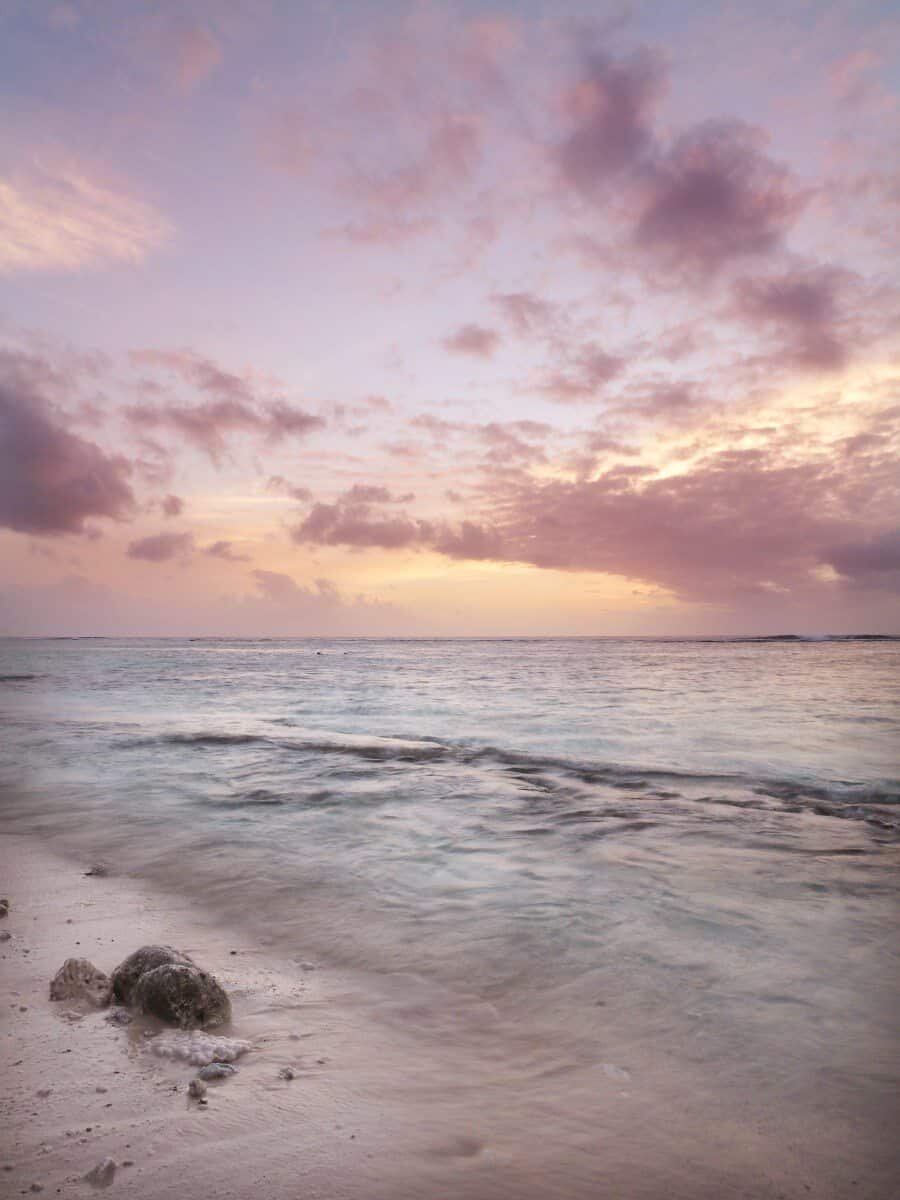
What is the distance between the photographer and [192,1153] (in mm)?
2738

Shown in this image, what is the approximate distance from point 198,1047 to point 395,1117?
1080mm

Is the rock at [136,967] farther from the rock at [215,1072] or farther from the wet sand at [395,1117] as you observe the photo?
the rock at [215,1072]

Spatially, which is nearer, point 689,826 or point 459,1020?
point 459,1020

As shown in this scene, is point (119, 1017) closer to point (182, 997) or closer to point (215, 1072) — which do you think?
point (182, 997)

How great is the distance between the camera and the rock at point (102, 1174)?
252 cm

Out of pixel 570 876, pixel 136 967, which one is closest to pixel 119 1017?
pixel 136 967

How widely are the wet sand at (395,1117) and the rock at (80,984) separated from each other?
0.31 ft

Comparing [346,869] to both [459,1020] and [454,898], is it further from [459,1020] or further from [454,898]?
[459,1020]

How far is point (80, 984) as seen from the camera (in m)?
4.04

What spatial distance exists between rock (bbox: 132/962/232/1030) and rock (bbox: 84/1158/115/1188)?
112 centimetres

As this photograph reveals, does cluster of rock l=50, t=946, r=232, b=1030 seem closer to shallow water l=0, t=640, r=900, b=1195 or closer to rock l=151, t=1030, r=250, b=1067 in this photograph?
rock l=151, t=1030, r=250, b=1067

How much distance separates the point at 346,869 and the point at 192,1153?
14.5ft

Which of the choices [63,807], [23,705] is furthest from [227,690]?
[63,807]

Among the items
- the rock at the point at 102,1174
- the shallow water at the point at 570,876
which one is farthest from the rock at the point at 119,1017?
the shallow water at the point at 570,876
